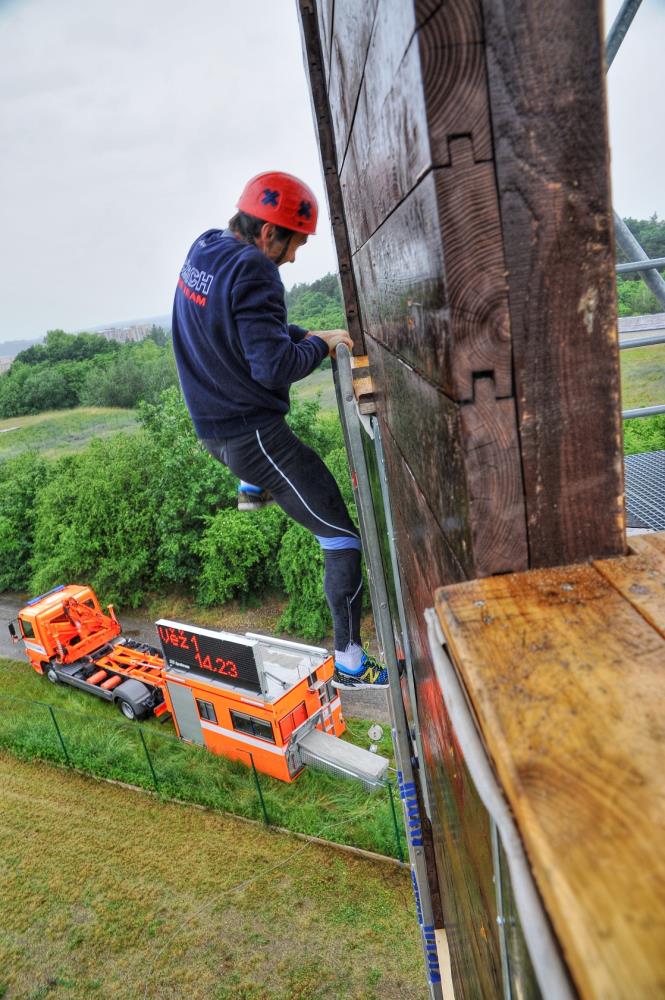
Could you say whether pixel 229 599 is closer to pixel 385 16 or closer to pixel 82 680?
pixel 82 680

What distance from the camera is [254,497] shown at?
399cm

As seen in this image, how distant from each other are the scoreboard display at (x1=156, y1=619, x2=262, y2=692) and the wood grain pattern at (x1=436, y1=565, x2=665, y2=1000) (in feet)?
29.1

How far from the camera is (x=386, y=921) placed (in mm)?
8859

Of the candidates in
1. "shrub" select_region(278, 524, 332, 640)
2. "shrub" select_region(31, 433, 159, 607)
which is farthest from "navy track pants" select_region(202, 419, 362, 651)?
"shrub" select_region(31, 433, 159, 607)

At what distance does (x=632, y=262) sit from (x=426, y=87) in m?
2.01

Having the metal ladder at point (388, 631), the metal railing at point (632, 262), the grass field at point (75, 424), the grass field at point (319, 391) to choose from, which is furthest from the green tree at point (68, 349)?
the metal railing at point (632, 262)

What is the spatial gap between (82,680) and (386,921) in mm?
8122


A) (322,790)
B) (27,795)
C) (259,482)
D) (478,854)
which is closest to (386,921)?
(322,790)

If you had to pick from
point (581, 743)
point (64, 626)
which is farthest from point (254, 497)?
point (64, 626)

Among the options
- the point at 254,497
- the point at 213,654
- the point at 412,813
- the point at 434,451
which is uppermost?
the point at 434,451

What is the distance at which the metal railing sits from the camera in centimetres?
231

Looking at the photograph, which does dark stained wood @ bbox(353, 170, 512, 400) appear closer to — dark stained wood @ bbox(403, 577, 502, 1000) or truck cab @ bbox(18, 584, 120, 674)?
dark stained wood @ bbox(403, 577, 502, 1000)

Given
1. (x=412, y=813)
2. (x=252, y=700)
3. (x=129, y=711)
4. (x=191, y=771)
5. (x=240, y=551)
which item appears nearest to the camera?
(x=412, y=813)

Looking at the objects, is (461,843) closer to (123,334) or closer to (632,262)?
(632,262)
